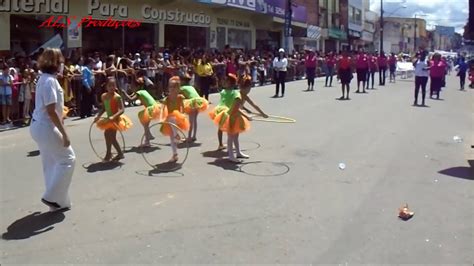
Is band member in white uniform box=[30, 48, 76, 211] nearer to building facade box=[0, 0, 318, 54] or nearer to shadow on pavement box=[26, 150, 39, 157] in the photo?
shadow on pavement box=[26, 150, 39, 157]

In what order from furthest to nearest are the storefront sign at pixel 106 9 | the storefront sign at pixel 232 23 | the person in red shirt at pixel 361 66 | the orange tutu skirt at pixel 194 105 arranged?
the storefront sign at pixel 232 23 < the person in red shirt at pixel 361 66 < the storefront sign at pixel 106 9 < the orange tutu skirt at pixel 194 105

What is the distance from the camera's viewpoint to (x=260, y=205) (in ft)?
21.5

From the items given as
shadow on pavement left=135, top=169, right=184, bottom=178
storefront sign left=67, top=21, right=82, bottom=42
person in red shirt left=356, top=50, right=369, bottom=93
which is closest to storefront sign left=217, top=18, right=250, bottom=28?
person in red shirt left=356, top=50, right=369, bottom=93

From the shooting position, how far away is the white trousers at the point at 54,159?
5.98 meters

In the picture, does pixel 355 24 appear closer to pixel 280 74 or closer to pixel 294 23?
pixel 294 23

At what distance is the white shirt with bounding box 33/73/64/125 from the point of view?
5.80 m

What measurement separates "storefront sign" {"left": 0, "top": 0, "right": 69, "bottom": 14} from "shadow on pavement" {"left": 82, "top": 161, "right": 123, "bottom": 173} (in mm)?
12515

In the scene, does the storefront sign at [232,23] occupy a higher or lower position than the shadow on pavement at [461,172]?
higher

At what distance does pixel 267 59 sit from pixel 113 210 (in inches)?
994

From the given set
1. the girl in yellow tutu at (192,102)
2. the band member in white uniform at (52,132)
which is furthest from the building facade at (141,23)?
the band member in white uniform at (52,132)

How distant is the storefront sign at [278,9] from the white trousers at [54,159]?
30.3 meters

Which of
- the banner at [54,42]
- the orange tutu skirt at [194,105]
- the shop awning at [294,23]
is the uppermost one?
Result: the shop awning at [294,23]

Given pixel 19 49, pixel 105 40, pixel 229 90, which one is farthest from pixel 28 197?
pixel 105 40

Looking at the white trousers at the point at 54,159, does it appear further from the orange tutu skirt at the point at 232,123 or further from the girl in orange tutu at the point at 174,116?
the orange tutu skirt at the point at 232,123
